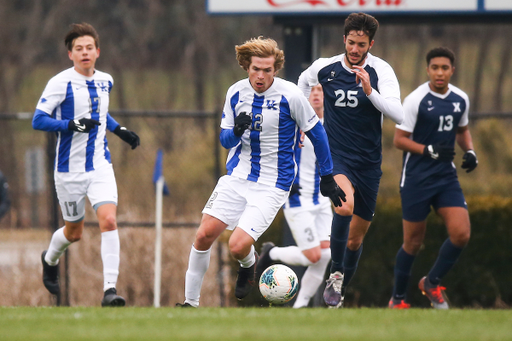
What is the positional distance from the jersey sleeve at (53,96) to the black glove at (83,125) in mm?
331

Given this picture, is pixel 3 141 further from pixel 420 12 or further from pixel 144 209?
pixel 420 12

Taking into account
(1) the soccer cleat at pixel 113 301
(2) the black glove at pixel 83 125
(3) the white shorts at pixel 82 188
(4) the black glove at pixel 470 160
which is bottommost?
(1) the soccer cleat at pixel 113 301

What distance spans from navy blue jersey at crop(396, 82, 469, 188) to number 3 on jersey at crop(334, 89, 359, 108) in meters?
1.09

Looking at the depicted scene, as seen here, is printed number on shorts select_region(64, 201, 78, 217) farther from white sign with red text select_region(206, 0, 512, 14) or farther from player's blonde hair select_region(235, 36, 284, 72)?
white sign with red text select_region(206, 0, 512, 14)

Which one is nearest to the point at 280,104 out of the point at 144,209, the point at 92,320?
the point at 92,320

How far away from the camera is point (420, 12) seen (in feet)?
27.7

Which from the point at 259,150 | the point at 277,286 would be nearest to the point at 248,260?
the point at 277,286

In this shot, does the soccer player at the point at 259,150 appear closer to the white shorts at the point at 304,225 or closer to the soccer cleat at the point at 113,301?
the soccer cleat at the point at 113,301

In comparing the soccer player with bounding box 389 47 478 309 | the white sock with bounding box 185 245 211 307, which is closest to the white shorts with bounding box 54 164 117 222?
the white sock with bounding box 185 245 211 307

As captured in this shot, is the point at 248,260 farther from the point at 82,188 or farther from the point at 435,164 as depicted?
the point at 435,164

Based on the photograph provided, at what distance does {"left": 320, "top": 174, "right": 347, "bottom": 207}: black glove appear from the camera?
19.5ft

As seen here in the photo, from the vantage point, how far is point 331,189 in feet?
19.4

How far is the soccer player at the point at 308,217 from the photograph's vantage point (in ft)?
27.0

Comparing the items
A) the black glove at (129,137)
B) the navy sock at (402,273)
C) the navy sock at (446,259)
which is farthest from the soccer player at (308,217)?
the black glove at (129,137)
